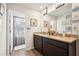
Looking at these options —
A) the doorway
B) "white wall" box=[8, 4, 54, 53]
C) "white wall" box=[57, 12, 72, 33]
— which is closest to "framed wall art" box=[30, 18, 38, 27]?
"white wall" box=[8, 4, 54, 53]

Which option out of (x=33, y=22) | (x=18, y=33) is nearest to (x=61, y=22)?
(x=33, y=22)

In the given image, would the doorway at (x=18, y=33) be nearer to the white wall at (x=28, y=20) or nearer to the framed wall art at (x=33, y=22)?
the white wall at (x=28, y=20)

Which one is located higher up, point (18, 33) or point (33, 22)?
point (33, 22)

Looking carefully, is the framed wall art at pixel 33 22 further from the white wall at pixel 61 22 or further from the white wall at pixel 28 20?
the white wall at pixel 61 22

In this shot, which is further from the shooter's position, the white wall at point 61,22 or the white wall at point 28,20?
the white wall at point 28,20

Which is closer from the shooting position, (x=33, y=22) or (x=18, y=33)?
(x=33, y=22)

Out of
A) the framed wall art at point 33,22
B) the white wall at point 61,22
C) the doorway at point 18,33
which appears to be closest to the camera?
the white wall at point 61,22

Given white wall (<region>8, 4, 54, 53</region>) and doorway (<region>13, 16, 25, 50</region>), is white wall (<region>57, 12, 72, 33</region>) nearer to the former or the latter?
white wall (<region>8, 4, 54, 53</region>)

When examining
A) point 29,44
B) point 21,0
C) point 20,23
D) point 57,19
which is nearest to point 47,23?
point 57,19

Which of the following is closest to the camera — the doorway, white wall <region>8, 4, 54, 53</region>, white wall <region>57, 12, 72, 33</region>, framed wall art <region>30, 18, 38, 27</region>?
white wall <region>57, 12, 72, 33</region>

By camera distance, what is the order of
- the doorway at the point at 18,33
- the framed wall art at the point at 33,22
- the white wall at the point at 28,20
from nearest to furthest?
the white wall at the point at 28,20 < the framed wall art at the point at 33,22 < the doorway at the point at 18,33

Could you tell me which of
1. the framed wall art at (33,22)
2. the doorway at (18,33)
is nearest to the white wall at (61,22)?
the framed wall art at (33,22)

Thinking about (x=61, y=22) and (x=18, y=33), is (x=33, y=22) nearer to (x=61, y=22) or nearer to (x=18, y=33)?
(x=18, y=33)

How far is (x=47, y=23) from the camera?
3.46 metres
